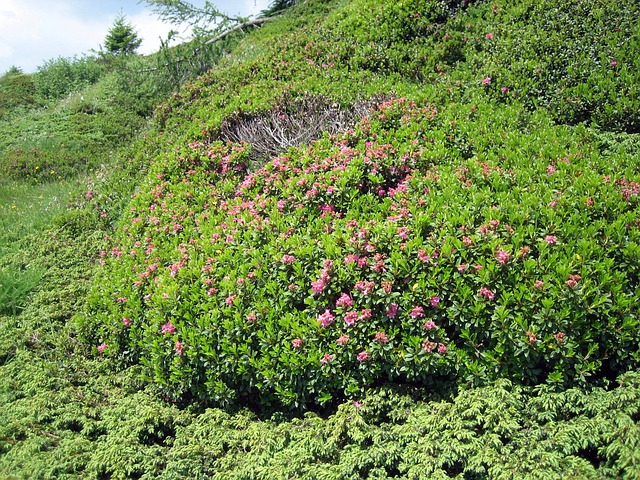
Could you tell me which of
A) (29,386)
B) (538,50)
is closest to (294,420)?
(29,386)

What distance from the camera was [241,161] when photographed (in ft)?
21.9

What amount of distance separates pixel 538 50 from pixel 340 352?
614 centimetres

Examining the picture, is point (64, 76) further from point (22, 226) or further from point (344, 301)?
point (344, 301)

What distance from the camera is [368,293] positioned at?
369cm

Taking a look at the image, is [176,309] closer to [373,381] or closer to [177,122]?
[373,381]

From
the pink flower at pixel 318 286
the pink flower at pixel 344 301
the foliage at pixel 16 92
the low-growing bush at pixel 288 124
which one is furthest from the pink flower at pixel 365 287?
the foliage at pixel 16 92

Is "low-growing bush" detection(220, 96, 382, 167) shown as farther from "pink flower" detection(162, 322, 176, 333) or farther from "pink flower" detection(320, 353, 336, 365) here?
"pink flower" detection(320, 353, 336, 365)

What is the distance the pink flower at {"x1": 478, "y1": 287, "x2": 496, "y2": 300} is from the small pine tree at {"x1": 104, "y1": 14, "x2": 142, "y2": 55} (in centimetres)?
2773

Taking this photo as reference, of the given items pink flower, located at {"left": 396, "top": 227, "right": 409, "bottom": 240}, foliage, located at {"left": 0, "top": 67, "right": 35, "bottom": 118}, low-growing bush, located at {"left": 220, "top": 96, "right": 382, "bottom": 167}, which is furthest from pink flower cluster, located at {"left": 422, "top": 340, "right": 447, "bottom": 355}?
foliage, located at {"left": 0, "top": 67, "right": 35, "bottom": 118}

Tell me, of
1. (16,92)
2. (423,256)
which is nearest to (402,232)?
(423,256)

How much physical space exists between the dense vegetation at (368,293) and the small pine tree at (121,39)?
22482 mm

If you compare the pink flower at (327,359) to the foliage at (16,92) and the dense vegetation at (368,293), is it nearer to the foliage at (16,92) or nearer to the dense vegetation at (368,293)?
the dense vegetation at (368,293)

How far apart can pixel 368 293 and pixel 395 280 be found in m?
0.24

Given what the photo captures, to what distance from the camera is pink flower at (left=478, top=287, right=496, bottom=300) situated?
136 inches
